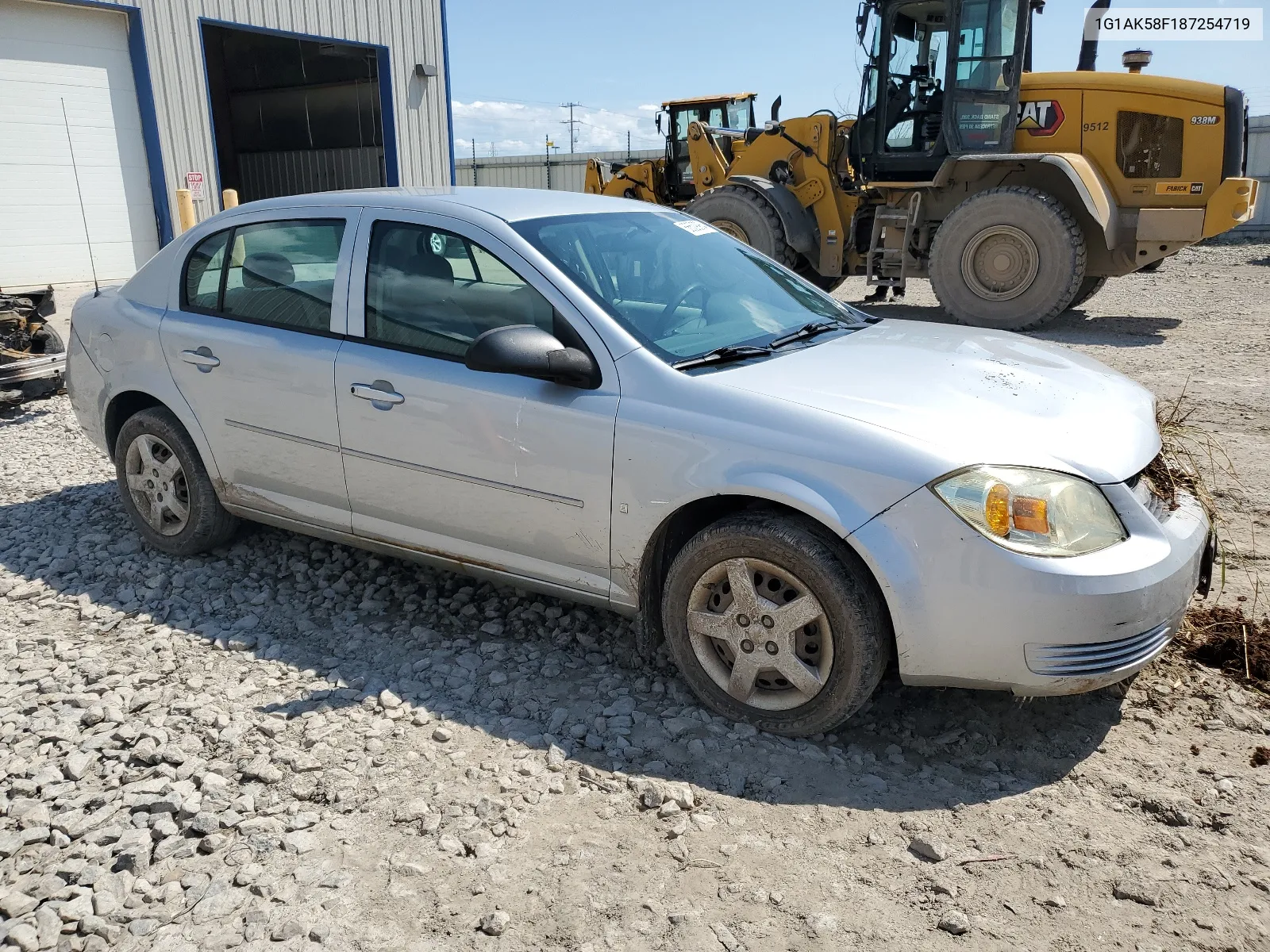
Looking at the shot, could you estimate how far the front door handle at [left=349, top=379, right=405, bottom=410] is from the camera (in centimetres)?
380

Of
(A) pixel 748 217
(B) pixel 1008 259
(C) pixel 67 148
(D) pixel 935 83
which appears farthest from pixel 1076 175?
(C) pixel 67 148

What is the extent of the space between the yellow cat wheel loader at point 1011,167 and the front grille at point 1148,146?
12mm

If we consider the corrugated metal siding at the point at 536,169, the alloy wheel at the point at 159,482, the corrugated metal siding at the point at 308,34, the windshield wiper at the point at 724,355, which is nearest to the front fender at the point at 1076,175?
the windshield wiper at the point at 724,355

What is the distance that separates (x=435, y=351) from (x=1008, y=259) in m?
8.86

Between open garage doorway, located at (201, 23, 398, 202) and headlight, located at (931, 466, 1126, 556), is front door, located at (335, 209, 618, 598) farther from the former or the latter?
open garage doorway, located at (201, 23, 398, 202)

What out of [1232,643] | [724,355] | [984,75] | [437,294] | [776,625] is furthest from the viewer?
[984,75]

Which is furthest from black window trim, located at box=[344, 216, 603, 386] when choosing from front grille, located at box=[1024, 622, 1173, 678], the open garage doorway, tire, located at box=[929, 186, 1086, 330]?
the open garage doorway

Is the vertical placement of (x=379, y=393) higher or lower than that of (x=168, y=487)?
higher

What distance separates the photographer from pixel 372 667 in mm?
3848

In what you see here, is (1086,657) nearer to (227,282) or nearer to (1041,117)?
(227,282)

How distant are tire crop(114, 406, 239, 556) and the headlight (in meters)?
3.38

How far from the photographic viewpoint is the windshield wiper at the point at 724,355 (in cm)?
338

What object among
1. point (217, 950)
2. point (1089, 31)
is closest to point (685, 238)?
point (217, 950)

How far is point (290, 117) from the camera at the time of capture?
70.8 ft
